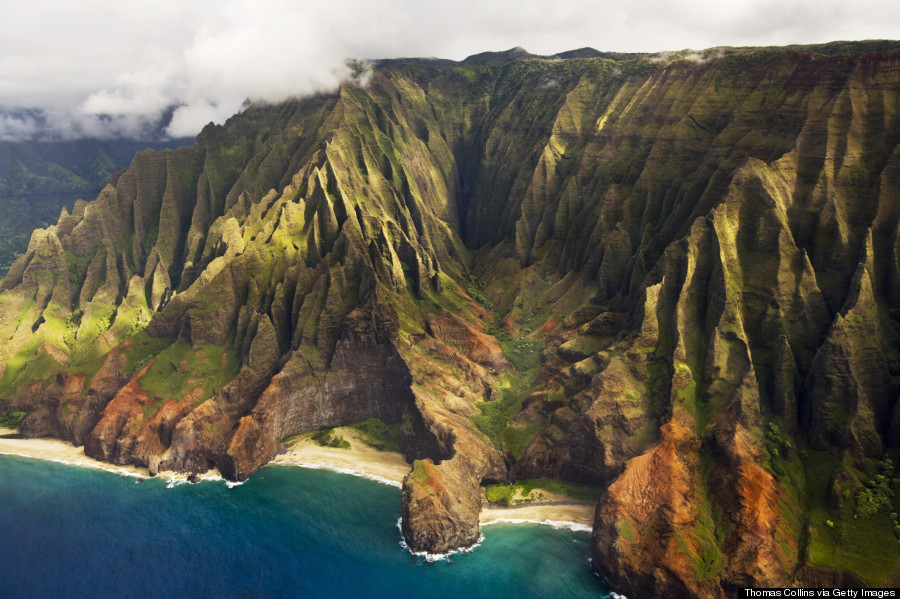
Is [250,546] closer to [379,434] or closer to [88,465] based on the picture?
[379,434]

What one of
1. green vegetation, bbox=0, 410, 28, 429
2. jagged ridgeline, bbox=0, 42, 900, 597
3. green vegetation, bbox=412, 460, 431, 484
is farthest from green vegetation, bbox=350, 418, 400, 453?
green vegetation, bbox=0, 410, 28, 429

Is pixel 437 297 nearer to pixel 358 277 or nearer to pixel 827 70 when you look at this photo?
pixel 358 277

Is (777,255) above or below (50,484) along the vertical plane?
above

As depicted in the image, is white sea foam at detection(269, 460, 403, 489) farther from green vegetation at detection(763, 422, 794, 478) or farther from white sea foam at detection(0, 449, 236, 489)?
green vegetation at detection(763, 422, 794, 478)

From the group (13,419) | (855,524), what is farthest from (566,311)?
(13,419)

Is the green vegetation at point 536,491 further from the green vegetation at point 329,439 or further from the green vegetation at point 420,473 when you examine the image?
the green vegetation at point 329,439

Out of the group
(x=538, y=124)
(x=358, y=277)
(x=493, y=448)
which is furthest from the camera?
(x=538, y=124)

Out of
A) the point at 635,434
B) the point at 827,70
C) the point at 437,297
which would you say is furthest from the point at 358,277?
the point at 827,70

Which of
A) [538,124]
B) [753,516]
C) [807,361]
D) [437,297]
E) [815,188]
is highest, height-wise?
[538,124]
